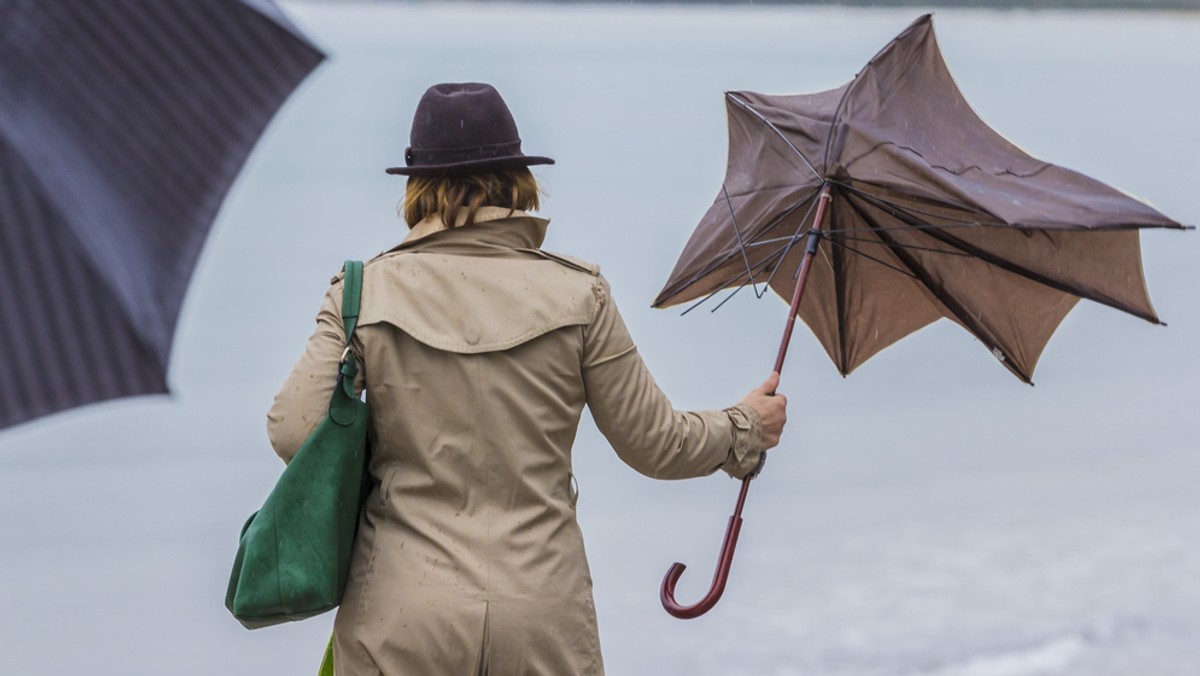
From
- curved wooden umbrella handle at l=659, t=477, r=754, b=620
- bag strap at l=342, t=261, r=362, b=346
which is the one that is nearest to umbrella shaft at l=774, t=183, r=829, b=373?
curved wooden umbrella handle at l=659, t=477, r=754, b=620

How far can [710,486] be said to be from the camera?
20.1ft

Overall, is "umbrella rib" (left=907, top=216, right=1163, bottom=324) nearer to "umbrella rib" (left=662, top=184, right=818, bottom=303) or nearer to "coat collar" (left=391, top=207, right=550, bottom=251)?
"umbrella rib" (left=662, top=184, right=818, bottom=303)

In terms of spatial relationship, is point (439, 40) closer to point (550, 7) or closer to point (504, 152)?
point (550, 7)

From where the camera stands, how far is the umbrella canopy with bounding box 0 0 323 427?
212 centimetres

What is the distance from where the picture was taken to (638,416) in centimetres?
263

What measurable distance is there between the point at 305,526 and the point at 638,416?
0.51m

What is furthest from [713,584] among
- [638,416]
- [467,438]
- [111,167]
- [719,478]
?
[719,478]

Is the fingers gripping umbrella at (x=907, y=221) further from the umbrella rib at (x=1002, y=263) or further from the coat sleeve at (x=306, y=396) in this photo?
the coat sleeve at (x=306, y=396)

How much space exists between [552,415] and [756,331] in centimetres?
503

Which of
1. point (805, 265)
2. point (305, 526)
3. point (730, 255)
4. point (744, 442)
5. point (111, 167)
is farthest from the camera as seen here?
point (730, 255)

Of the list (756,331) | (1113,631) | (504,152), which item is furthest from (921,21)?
(756,331)

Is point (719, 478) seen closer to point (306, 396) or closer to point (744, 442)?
point (744, 442)

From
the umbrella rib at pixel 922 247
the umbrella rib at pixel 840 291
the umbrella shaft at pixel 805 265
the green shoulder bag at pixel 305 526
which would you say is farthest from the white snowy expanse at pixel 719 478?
the green shoulder bag at pixel 305 526

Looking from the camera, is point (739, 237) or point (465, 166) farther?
point (739, 237)
